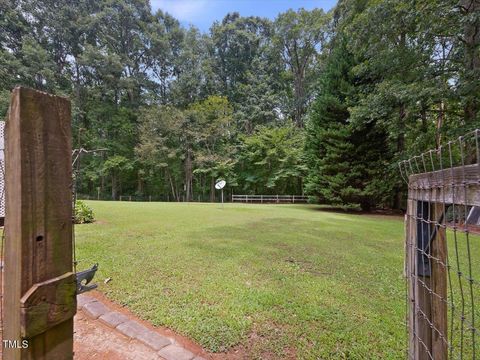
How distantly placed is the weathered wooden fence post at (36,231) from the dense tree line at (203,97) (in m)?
12.9

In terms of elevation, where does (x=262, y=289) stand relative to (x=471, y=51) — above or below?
below

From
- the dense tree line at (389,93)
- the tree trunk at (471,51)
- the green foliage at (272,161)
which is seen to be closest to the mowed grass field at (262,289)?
the tree trunk at (471,51)

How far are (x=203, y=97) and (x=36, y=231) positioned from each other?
1083 inches

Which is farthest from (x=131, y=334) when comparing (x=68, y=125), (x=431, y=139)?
(x=431, y=139)

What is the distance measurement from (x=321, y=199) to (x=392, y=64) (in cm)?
746

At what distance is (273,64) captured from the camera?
2717 centimetres

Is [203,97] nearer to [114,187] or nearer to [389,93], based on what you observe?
[114,187]

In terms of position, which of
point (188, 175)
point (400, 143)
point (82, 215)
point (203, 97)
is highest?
point (203, 97)

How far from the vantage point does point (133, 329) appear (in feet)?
7.13

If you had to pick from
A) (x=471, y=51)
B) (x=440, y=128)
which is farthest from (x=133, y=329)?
(x=440, y=128)

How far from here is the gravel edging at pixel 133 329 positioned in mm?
1921

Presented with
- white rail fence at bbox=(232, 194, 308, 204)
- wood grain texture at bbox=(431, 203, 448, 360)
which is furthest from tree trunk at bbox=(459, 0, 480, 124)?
white rail fence at bbox=(232, 194, 308, 204)

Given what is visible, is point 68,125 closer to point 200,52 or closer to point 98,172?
point 98,172

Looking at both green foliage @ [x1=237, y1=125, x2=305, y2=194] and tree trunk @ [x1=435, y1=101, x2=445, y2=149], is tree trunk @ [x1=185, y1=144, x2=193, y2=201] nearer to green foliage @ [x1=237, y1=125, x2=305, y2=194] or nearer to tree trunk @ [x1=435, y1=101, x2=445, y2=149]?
green foliage @ [x1=237, y1=125, x2=305, y2=194]
